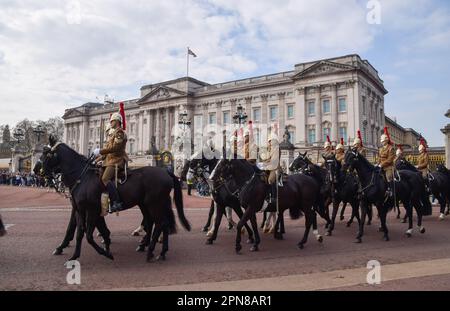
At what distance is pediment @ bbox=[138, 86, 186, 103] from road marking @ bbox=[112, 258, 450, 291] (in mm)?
68287

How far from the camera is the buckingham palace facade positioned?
178 feet

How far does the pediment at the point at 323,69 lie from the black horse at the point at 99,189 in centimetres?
5164

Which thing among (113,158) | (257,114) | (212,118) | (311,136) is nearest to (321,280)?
(113,158)

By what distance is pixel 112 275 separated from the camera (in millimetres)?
5875

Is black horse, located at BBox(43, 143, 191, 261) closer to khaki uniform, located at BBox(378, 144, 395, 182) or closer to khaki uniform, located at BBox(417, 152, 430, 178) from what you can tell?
khaki uniform, located at BBox(378, 144, 395, 182)

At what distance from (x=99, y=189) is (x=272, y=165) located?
431cm

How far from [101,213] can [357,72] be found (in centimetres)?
5303

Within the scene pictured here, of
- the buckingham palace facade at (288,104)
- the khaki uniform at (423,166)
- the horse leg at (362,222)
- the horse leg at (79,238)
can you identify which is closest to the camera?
the horse leg at (79,238)

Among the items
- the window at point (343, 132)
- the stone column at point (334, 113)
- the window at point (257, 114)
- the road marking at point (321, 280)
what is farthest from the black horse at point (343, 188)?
the window at point (257, 114)

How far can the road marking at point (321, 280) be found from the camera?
17.2 ft

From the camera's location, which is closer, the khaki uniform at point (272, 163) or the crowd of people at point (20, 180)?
the khaki uniform at point (272, 163)

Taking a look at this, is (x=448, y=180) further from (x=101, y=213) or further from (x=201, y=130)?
(x=201, y=130)

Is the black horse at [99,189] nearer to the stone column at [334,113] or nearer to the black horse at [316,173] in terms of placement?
the black horse at [316,173]
